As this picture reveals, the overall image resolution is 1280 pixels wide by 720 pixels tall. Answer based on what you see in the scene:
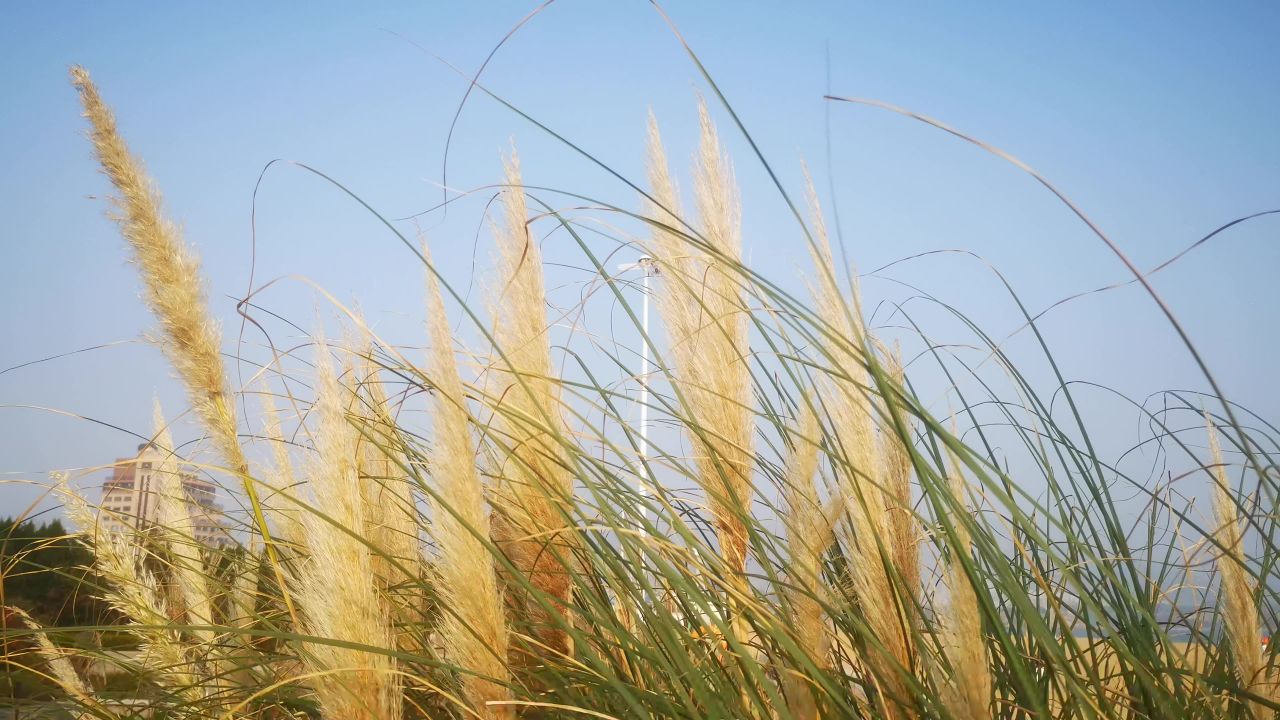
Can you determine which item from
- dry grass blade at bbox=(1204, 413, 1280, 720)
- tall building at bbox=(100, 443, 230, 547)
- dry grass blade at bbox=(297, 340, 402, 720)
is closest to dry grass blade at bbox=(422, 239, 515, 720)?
dry grass blade at bbox=(297, 340, 402, 720)

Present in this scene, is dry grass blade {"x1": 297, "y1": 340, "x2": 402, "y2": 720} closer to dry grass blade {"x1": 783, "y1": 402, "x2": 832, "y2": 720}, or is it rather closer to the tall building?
dry grass blade {"x1": 783, "y1": 402, "x2": 832, "y2": 720}

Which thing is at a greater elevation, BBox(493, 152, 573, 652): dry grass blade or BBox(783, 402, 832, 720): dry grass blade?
BBox(493, 152, 573, 652): dry grass blade

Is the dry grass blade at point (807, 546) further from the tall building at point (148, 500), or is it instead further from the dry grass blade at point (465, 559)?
the tall building at point (148, 500)

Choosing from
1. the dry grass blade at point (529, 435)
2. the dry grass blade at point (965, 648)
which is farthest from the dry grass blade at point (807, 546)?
the dry grass blade at point (529, 435)

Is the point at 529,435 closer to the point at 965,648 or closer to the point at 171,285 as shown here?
the point at 965,648

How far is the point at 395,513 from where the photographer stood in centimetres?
202

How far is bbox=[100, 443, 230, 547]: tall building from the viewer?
2.78 metres

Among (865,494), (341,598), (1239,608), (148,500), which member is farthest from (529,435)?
(148,500)

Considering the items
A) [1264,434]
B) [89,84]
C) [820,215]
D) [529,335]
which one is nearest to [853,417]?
[820,215]

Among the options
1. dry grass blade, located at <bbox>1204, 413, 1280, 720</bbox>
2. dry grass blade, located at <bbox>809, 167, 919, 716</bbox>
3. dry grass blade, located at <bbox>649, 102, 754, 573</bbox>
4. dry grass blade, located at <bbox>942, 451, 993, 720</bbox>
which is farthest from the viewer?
dry grass blade, located at <bbox>649, 102, 754, 573</bbox>

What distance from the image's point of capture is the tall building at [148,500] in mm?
2781

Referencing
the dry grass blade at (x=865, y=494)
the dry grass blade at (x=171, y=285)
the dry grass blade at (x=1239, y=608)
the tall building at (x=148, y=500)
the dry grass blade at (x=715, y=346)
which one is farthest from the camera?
the tall building at (x=148, y=500)

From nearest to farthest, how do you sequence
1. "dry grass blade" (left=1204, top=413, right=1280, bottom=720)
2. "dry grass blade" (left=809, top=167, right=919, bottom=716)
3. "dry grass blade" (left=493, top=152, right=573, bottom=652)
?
"dry grass blade" (left=809, top=167, right=919, bottom=716)
"dry grass blade" (left=1204, top=413, right=1280, bottom=720)
"dry grass blade" (left=493, top=152, right=573, bottom=652)

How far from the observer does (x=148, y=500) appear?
342cm
